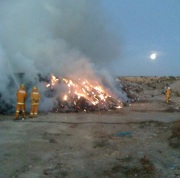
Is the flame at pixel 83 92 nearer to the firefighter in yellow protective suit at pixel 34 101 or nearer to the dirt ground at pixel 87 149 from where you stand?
the firefighter in yellow protective suit at pixel 34 101

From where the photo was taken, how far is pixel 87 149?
31.9 feet

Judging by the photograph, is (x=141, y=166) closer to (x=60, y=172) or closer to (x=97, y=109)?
(x=60, y=172)

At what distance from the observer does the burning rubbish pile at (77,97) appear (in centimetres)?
1997

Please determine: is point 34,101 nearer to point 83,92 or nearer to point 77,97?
point 77,97

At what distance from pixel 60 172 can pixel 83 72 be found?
17849mm

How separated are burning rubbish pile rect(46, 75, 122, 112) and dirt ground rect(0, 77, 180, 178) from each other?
521cm

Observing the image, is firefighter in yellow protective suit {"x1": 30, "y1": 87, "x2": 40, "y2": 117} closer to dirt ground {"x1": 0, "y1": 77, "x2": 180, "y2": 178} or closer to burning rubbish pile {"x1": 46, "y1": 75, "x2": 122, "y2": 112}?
dirt ground {"x1": 0, "y1": 77, "x2": 180, "y2": 178}

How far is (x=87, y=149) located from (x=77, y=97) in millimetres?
11216

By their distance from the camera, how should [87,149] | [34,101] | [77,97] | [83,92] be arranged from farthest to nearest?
[83,92], [77,97], [34,101], [87,149]

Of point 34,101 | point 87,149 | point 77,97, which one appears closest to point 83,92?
point 77,97

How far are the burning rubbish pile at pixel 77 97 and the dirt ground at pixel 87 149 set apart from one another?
5.21 metres

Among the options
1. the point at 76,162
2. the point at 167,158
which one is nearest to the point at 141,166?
the point at 167,158

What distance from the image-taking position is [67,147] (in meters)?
9.97

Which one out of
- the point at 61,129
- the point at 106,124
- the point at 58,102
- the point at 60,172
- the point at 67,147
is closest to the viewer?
the point at 60,172
